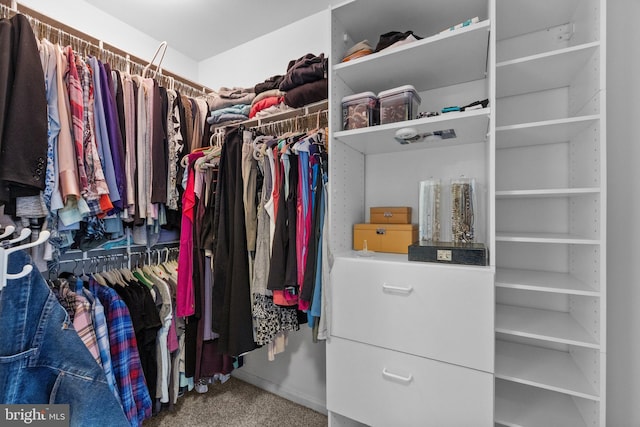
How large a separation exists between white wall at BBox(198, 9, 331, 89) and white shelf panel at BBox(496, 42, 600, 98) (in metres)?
1.04

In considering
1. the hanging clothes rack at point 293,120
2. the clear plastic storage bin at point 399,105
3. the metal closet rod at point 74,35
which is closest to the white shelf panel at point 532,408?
the clear plastic storage bin at point 399,105

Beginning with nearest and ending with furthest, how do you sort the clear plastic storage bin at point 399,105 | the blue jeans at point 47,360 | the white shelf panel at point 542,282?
the blue jeans at point 47,360, the white shelf panel at point 542,282, the clear plastic storage bin at point 399,105

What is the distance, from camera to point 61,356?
28.3 inches

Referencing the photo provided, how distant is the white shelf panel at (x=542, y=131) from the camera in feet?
3.27

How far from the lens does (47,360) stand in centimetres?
72

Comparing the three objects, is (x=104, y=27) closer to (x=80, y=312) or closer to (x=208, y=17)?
(x=208, y=17)

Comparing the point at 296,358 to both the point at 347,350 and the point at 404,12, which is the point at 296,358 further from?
the point at 404,12

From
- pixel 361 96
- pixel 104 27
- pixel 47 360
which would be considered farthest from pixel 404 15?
pixel 104 27

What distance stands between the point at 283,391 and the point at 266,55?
2.43 meters

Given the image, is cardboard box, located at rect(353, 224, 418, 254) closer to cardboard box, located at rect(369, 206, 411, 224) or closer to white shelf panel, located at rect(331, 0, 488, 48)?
cardboard box, located at rect(369, 206, 411, 224)

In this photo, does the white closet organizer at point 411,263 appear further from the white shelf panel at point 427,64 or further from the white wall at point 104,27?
the white wall at point 104,27

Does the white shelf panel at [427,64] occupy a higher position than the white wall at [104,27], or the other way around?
the white wall at [104,27]

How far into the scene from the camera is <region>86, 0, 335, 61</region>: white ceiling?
1.83m

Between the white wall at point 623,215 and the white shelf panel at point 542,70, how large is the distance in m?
0.22
